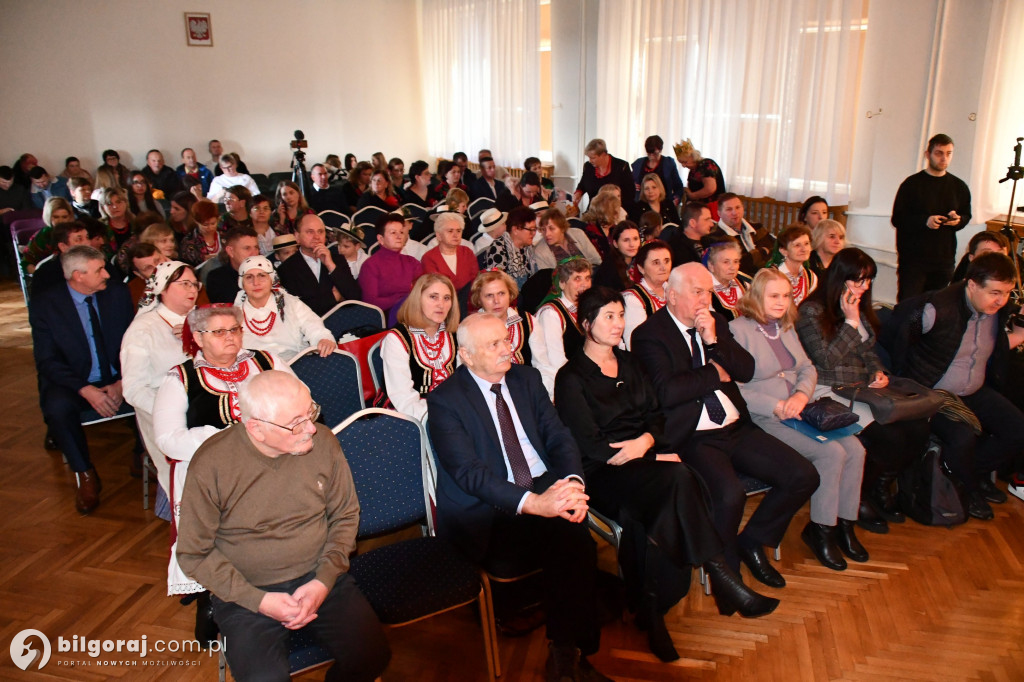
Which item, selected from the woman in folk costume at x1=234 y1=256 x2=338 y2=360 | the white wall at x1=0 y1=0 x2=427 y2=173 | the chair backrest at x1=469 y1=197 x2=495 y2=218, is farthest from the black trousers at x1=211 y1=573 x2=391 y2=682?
the white wall at x1=0 y1=0 x2=427 y2=173

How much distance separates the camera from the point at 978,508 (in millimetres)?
3643

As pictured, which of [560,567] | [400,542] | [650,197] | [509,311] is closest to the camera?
[560,567]

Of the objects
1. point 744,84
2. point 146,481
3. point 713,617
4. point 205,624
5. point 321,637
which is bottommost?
point 713,617

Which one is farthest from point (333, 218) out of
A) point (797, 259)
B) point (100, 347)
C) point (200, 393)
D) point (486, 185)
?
point (200, 393)

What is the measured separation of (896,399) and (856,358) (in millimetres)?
294

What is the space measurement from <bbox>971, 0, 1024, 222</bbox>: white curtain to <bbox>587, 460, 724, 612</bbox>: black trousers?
5.00 metres

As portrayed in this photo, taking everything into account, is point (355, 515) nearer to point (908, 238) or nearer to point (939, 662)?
point (939, 662)

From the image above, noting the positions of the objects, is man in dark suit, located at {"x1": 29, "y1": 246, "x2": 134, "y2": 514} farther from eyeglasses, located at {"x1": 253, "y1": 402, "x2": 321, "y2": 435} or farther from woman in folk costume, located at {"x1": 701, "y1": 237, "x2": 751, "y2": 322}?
woman in folk costume, located at {"x1": 701, "y1": 237, "x2": 751, "y2": 322}

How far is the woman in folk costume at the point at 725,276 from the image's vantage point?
4195 mm

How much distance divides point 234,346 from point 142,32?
11.3 metres

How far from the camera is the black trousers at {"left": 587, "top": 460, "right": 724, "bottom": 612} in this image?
2664mm

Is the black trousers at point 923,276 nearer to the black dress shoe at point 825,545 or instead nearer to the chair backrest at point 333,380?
the black dress shoe at point 825,545

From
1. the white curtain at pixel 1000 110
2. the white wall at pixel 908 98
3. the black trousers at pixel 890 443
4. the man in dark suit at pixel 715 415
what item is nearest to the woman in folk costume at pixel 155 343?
the man in dark suit at pixel 715 415

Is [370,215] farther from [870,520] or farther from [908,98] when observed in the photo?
[870,520]
